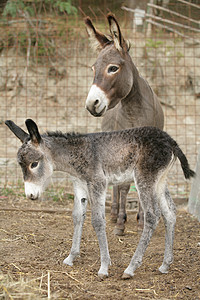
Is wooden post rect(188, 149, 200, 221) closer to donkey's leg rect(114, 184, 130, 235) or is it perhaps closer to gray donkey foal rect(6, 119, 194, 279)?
donkey's leg rect(114, 184, 130, 235)

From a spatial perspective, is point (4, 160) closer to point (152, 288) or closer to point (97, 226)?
point (97, 226)

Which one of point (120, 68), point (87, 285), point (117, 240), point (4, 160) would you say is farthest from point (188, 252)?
point (4, 160)

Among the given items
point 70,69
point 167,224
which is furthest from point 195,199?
point 70,69

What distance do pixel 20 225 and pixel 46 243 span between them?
0.94m

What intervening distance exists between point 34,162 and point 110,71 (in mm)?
1685

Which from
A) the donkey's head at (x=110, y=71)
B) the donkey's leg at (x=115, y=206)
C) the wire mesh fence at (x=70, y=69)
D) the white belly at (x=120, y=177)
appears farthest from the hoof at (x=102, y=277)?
the wire mesh fence at (x=70, y=69)

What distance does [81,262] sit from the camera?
14.4 feet

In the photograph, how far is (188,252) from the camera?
184 inches

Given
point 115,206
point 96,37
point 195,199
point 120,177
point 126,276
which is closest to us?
point 126,276

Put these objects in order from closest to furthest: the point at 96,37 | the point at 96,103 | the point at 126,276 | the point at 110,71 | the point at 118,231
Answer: the point at 126,276 < the point at 96,103 < the point at 110,71 < the point at 96,37 < the point at 118,231

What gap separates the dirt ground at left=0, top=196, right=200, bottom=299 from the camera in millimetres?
3379

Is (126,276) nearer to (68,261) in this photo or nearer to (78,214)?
(68,261)

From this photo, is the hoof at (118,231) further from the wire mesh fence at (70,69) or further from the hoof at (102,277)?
the wire mesh fence at (70,69)

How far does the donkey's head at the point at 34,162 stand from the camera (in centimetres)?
404
